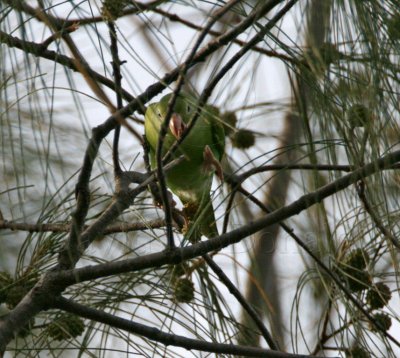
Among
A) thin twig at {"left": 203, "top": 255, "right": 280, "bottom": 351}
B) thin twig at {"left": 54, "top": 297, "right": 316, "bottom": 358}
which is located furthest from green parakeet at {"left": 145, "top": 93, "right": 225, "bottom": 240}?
thin twig at {"left": 54, "top": 297, "right": 316, "bottom": 358}

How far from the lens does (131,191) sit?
1789 millimetres

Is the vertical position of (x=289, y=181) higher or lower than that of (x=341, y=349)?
higher

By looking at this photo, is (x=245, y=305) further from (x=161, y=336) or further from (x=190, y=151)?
(x=190, y=151)

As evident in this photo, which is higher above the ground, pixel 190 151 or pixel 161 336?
pixel 190 151

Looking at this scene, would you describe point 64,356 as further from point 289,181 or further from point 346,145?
point 346,145

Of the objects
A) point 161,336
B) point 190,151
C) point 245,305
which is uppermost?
point 190,151

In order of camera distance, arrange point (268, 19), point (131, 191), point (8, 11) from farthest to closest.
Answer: point (131, 191), point (268, 19), point (8, 11)

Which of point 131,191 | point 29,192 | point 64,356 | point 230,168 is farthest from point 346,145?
point 64,356

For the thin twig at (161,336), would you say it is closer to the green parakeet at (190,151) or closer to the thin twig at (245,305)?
the thin twig at (245,305)

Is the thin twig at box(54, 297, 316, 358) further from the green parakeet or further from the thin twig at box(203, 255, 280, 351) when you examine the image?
the green parakeet

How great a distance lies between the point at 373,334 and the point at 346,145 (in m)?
0.56

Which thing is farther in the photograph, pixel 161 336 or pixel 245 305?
pixel 245 305

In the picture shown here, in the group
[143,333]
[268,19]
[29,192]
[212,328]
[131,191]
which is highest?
[29,192]

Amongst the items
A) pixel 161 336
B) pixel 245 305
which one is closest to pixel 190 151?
pixel 245 305
